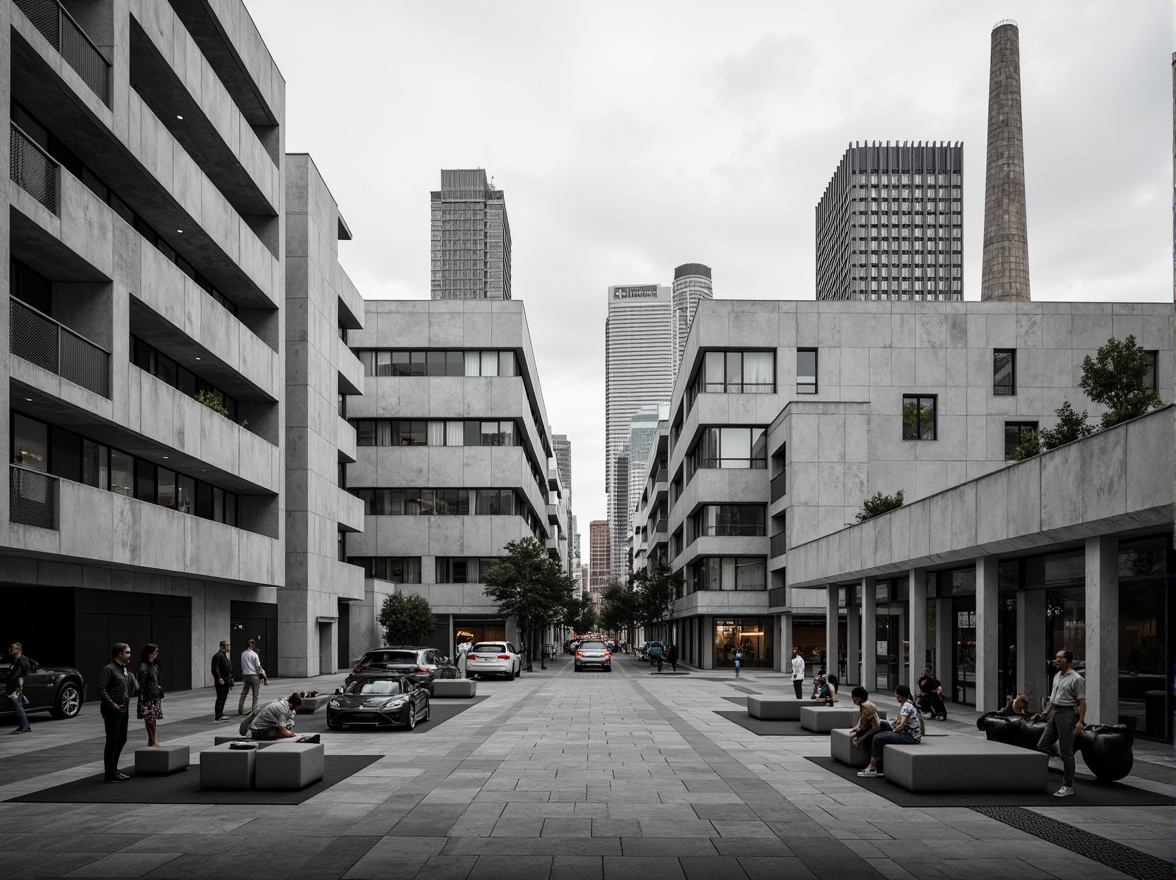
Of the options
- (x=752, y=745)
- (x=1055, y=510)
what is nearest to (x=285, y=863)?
(x=752, y=745)

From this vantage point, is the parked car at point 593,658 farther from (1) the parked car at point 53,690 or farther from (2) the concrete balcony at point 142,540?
(1) the parked car at point 53,690

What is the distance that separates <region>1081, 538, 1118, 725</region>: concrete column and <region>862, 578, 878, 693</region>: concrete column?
49.9 ft

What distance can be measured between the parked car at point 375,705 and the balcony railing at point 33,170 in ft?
43.1

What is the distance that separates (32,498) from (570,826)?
1641cm

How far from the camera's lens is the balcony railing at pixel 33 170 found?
21.8 meters

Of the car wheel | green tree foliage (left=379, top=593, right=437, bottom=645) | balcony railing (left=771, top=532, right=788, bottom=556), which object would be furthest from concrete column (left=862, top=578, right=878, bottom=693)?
green tree foliage (left=379, top=593, right=437, bottom=645)

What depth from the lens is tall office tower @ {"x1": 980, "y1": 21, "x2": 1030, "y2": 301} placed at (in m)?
73.8

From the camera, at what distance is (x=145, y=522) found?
90.2 feet

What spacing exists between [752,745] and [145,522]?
18106mm

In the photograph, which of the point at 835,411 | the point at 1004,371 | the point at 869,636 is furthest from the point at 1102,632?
the point at 1004,371

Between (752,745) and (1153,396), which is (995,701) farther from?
(1153,396)

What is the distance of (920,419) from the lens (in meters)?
52.8

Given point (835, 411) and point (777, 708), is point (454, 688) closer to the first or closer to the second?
point (777, 708)

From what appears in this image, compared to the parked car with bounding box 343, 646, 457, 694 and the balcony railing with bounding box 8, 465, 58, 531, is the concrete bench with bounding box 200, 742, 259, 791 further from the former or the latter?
the parked car with bounding box 343, 646, 457, 694
